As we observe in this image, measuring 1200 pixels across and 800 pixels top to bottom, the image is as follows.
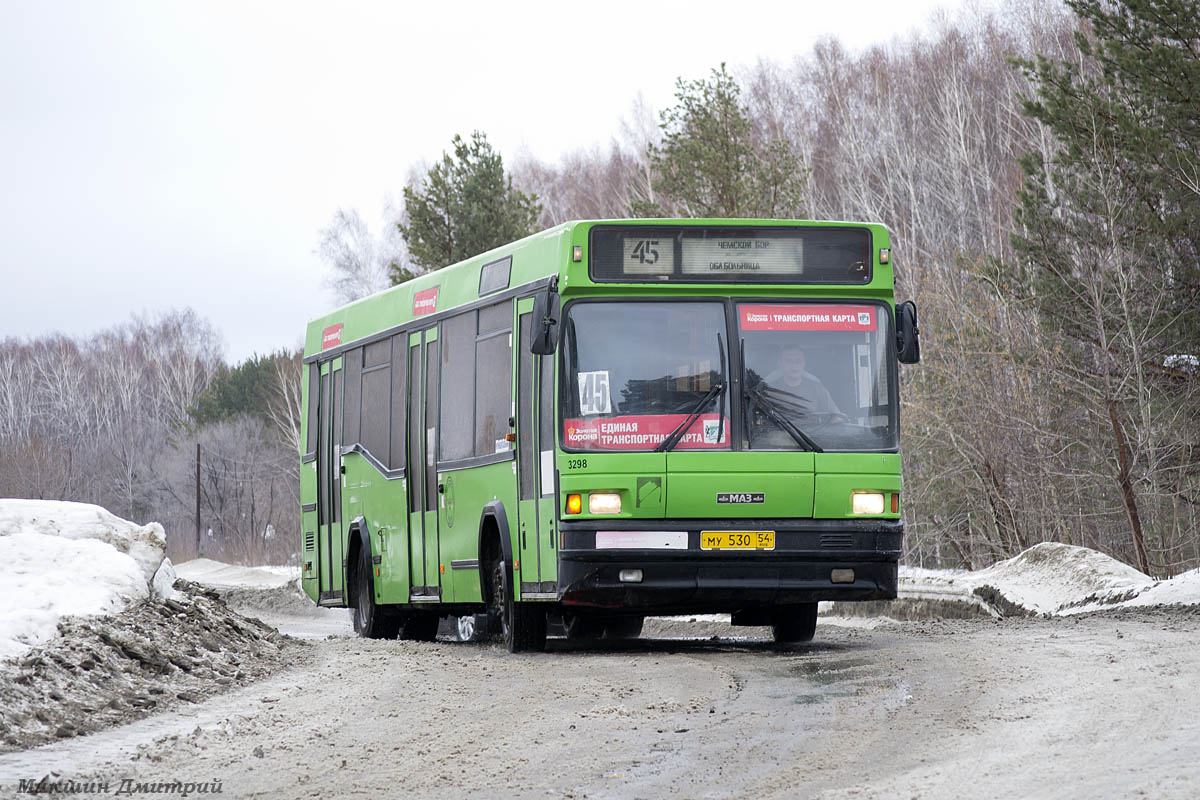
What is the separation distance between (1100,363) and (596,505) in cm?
1420

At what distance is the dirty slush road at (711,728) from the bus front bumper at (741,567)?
0.49 metres

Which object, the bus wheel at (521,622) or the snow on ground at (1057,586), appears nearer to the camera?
the bus wheel at (521,622)

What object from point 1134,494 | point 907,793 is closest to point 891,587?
point 907,793

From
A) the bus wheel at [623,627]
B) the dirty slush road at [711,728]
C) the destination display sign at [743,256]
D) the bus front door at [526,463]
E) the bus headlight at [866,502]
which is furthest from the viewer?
the bus wheel at [623,627]

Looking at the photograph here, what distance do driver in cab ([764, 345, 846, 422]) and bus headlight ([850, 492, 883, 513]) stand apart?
58 cm

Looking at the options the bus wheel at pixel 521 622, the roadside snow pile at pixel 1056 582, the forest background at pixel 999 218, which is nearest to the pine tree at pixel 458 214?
the forest background at pixel 999 218

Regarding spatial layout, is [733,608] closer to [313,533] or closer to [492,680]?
[492,680]

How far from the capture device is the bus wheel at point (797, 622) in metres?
15.1

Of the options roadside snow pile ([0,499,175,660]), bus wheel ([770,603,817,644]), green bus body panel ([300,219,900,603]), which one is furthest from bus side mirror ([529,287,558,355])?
bus wheel ([770,603,817,644])

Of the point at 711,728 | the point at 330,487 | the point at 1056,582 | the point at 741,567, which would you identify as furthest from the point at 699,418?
the point at 330,487

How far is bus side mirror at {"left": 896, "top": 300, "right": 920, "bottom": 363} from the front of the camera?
42.9ft

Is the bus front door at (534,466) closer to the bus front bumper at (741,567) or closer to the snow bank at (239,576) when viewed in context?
the bus front bumper at (741,567)

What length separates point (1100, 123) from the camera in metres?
23.9

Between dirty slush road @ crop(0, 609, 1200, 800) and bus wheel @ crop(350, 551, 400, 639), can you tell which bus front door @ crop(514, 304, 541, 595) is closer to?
dirty slush road @ crop(0, 609, 1200, 800)
